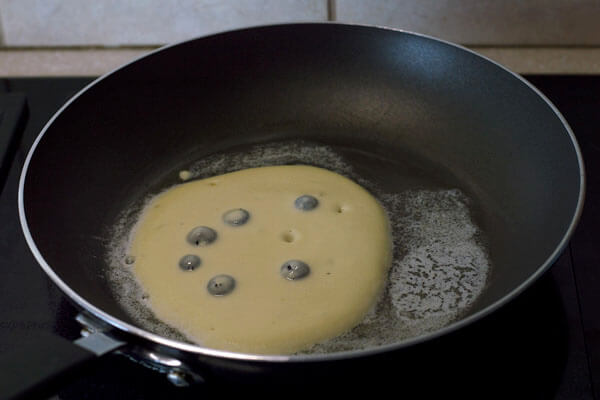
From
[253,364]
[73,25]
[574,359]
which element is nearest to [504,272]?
[574,359]

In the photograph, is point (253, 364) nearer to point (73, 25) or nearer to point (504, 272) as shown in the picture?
point (504, 272)

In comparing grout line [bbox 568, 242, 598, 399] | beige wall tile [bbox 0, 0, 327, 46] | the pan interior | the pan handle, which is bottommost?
grout line [bbox 568, 242, 598, 399]

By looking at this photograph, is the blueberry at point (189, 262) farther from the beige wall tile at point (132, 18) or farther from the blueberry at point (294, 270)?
the beige wall tile at point (132, 18)

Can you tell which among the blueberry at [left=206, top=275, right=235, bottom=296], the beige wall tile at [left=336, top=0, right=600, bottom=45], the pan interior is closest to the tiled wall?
the beige wall tile at [left=336, top=0, right=600, bottom=45]

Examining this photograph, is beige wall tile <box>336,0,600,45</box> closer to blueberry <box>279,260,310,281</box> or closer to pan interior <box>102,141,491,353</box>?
pan interior <box>102,141,491,353</box>

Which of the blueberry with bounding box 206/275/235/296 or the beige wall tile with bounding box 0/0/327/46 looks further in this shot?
the beige wall tile with bounding box 0/0/327/46

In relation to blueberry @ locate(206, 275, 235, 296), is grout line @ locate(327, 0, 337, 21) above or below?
above

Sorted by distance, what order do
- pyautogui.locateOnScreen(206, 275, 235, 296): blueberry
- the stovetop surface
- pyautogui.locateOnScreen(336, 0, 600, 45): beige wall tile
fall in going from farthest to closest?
1. pyautogui.locateOnScreen(336, 0, 600, 45): beige wall tile
2. pyautogui.locateOnScreen(206, 275, 235, 296): blueberry
3. the stovetop surface
